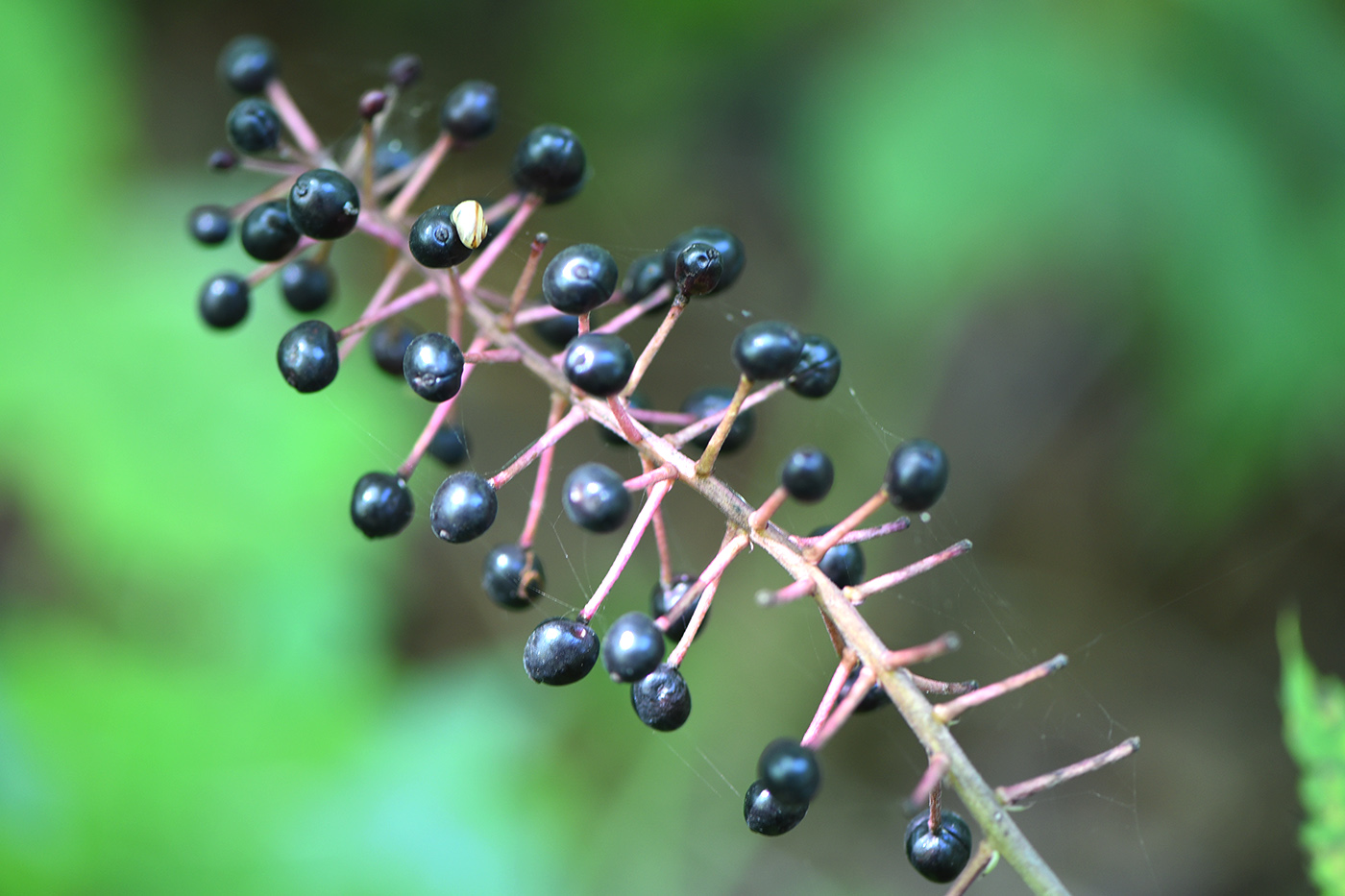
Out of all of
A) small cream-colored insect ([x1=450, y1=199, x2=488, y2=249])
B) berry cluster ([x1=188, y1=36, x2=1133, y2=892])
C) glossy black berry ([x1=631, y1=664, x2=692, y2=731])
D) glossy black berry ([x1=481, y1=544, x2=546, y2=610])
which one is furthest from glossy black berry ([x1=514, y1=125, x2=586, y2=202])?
glossy black berry ([x1=631, y1=664, x2=692, y2=731])

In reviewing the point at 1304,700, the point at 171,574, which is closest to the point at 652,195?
the point at 171,574

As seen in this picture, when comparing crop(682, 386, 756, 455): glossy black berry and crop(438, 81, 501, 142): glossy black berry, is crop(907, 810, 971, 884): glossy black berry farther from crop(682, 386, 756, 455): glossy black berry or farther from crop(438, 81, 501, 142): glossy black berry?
crop(438, 81, 501, 142): glossy black berry

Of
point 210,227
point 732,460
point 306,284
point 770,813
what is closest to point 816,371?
point 770,813

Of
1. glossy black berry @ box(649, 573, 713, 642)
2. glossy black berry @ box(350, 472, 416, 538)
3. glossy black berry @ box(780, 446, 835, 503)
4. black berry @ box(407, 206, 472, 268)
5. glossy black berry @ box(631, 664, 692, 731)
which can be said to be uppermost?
glossy black berry @ box(780, 446, 835, 503)

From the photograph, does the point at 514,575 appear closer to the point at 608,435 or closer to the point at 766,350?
the point at 608,435

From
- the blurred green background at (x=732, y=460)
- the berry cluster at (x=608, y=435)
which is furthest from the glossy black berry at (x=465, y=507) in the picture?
the blurred green background at (x=732, y=460)

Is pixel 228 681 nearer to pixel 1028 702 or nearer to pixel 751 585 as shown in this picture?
pixel 751 585

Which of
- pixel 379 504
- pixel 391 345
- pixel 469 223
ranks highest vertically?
pixel 469 223
